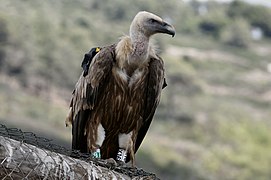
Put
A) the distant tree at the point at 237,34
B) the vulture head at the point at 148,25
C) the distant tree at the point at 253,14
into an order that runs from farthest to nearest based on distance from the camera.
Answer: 1. the distant tree at the point at 253,14
2. the distant tree at the point at 237,34
3. the vulture head at the point at 148,25

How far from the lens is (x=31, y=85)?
135ft

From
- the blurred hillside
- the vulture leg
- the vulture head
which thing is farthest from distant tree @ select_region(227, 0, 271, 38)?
the vulture head

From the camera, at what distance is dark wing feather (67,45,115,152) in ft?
24.6

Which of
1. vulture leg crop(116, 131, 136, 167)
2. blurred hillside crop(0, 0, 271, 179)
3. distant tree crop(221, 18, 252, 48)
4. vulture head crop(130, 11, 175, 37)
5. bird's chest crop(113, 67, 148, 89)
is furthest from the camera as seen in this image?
distant tree crop(221, 18, 252, 48)

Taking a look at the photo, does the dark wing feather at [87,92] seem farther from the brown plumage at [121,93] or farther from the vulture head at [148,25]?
the vulture head at [148,25]

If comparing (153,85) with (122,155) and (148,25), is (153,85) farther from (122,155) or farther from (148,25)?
(122,155)

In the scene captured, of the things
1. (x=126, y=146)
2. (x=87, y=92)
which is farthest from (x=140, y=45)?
(x=126, y=146)

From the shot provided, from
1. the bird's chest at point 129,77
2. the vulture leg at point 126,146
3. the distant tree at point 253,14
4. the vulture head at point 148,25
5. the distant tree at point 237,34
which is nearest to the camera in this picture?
the vulture head at point 148,25

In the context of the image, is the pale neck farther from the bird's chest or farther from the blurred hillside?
the blurred hillside

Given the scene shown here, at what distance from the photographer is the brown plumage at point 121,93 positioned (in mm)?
7514

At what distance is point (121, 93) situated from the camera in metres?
7.62

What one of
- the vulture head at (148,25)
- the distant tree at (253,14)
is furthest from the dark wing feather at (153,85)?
the distant tree at (253,14)

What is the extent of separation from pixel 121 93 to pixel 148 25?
27.2 inches

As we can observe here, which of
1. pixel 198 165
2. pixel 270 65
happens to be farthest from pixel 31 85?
pixel 270 65
